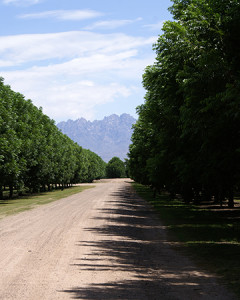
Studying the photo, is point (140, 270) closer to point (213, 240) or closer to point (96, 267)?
point (96, 267)

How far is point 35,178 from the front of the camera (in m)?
55.3

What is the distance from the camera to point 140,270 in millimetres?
10266

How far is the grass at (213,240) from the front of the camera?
1037cm

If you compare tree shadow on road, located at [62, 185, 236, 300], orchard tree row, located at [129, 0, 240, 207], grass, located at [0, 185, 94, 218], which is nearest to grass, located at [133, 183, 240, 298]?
tree shadow on road, located at [62, 185, 236, 300]

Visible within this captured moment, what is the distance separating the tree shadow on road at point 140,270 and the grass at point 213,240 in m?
0.50

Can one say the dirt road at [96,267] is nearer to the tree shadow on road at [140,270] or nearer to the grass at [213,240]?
the tree shadow on road at [140,270]

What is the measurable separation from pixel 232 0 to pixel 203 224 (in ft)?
38.1

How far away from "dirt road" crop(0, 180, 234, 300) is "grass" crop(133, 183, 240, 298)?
515 mm

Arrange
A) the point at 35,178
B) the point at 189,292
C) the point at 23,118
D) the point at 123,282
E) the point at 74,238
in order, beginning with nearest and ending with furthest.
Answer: the point at 189,292
the point at 123,282
the point at 74,238
the point at 23,118
the point at 35,178

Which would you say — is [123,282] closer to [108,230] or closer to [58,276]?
[58,276]

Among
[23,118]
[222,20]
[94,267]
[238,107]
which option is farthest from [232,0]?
[23,118]

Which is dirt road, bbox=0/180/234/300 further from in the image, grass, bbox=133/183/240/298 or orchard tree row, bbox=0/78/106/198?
orchard tree row, bbox=0/78/106/198

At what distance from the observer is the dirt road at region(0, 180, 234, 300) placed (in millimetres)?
8094

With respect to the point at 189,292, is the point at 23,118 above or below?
above
